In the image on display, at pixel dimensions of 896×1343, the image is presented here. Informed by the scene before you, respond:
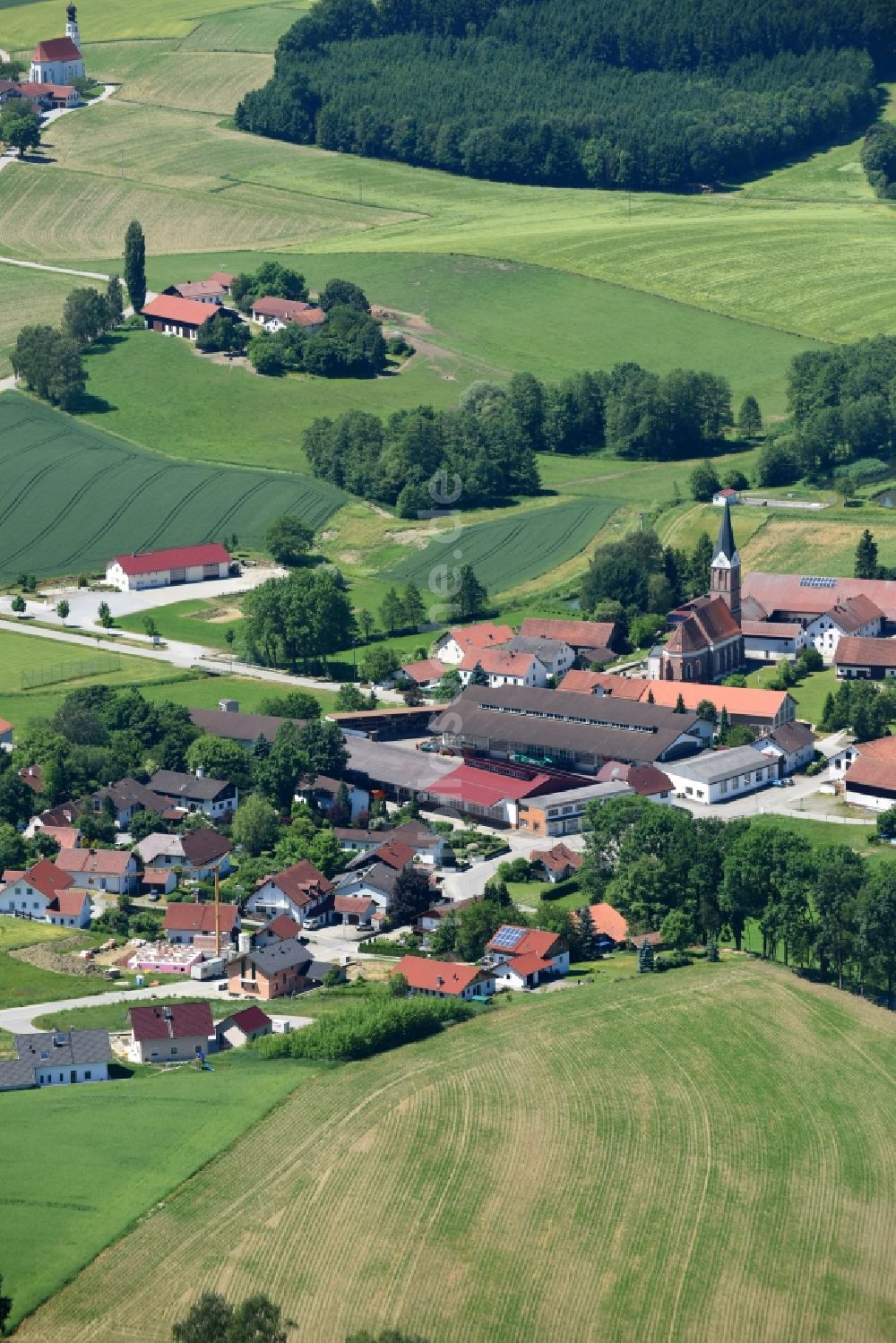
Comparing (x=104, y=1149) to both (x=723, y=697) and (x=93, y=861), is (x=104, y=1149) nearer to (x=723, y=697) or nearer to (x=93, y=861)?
(x=93, y=861)

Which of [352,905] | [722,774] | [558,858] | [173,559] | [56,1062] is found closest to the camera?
[56,1062]

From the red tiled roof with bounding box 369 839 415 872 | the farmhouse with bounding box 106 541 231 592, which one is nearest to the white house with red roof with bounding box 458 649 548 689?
the red tiled roof with bounding box 369 839 415 872

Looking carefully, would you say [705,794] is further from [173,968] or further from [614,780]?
[173,968]

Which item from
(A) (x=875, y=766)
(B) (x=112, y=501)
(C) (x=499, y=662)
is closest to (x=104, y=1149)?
(A) (x=875, y=766)

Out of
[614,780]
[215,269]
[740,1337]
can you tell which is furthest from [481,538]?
[740,1337]

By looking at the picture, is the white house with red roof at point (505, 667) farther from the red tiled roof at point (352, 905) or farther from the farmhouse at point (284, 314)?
the farmhouse at point (284, 314)

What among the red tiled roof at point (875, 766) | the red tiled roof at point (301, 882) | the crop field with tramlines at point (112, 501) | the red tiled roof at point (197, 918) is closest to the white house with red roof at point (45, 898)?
the red tiled roof at point (197, 918)
